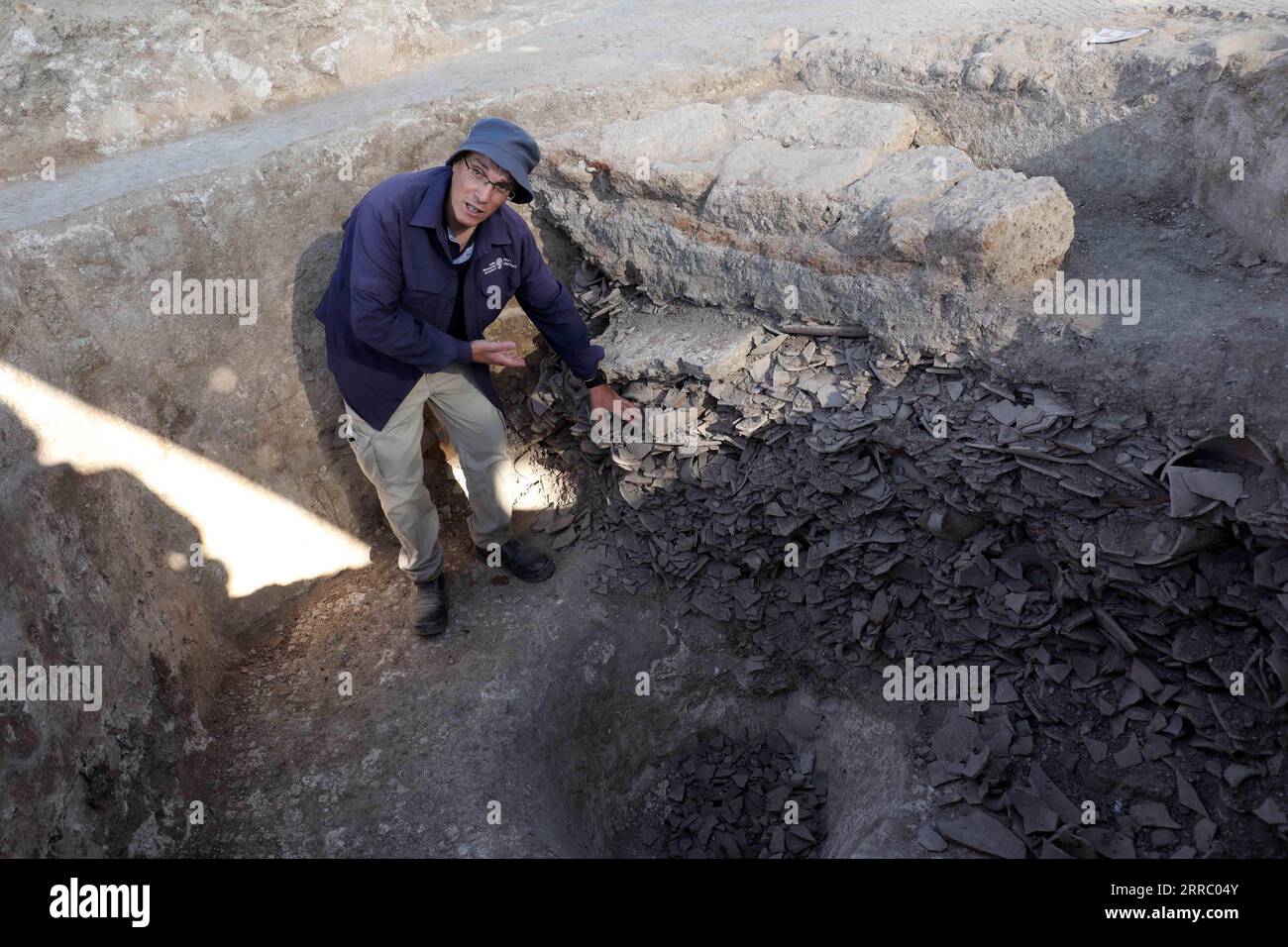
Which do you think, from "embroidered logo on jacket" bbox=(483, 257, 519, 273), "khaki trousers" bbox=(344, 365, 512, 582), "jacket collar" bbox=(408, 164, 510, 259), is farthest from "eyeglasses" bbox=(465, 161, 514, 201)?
"khaki trousers" bbox=(344, 365, 512, 582)

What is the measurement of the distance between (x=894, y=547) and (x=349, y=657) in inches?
99.7

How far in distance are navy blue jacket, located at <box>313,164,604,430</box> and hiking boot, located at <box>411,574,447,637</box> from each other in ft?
2.90

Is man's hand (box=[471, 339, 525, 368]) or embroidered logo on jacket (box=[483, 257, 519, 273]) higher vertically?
embroidered logo on jacket (box=[483, 257, 519, 273])

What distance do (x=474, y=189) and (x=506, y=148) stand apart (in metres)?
0.19

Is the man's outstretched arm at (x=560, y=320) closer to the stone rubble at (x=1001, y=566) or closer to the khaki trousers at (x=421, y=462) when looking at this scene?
the stone rubble at (x=1001, y=566)

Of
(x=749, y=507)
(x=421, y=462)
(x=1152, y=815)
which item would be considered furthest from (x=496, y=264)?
(x=1152, y=815)

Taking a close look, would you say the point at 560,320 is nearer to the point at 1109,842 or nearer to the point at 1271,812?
the point at 1109,842

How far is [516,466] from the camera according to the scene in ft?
→ 16.6

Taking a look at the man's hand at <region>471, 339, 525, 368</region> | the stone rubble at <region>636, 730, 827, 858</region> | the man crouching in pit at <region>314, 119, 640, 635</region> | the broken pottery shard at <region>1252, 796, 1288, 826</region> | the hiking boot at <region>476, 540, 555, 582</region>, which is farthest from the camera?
the hiking boot at <region>476, 540, 555, 582</region>

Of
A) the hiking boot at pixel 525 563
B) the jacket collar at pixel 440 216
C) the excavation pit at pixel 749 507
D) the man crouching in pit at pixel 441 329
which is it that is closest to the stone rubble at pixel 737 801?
the excavation pit at pixel 749 507

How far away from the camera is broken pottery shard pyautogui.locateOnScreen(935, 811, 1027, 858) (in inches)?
131

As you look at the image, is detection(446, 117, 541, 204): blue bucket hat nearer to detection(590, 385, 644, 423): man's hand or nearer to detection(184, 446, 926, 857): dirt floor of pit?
detection(590, 385, 644, 423): man's hand

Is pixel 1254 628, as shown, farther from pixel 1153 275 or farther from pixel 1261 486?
pixel 1153 275
